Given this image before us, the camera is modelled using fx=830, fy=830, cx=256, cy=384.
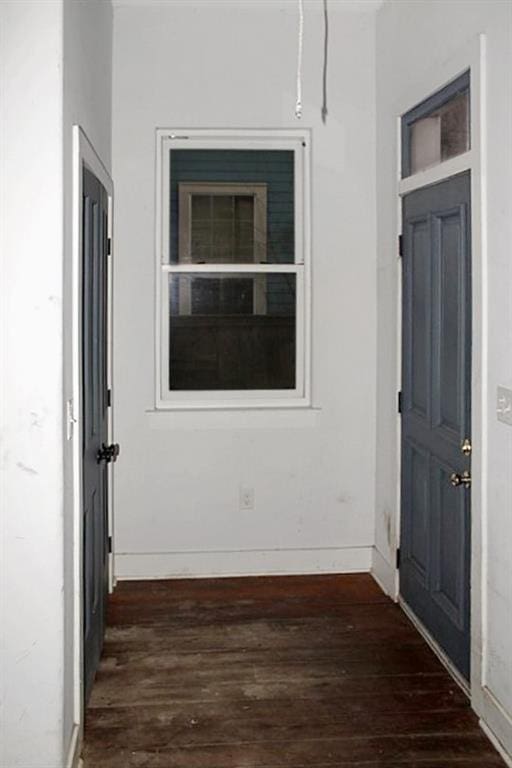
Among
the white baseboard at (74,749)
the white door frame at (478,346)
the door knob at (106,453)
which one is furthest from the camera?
the door knob at (106,453)

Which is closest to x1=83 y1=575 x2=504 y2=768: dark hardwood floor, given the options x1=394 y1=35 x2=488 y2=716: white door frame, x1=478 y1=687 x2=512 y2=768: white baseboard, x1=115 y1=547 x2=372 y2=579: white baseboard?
x1=478 y1=687 x2=512 y2=768: white baseboard

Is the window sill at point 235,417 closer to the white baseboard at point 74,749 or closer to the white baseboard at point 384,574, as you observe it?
the white baseboard at point 384,574

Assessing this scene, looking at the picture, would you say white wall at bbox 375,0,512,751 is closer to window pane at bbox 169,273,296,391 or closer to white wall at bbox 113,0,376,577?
white wall at bbox 113,0,376,577

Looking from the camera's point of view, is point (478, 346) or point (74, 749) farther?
point (478, 346)

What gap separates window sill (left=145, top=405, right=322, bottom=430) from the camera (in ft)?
14.7

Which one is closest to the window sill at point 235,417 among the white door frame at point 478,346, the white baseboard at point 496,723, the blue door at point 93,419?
the blue door at point 93,419

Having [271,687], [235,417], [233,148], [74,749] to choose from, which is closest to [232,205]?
[233,148]

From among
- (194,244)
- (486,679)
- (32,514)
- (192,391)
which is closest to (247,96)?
(194,244)

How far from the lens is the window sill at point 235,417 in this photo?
4473mm

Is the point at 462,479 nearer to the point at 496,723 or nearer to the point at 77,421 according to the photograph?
the point at 496,723

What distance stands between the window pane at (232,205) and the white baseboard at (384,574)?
5.52 feet

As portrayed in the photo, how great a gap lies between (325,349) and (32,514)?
241 centimetres

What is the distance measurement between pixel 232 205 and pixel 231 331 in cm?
69

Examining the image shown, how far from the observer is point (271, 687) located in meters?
3.25
